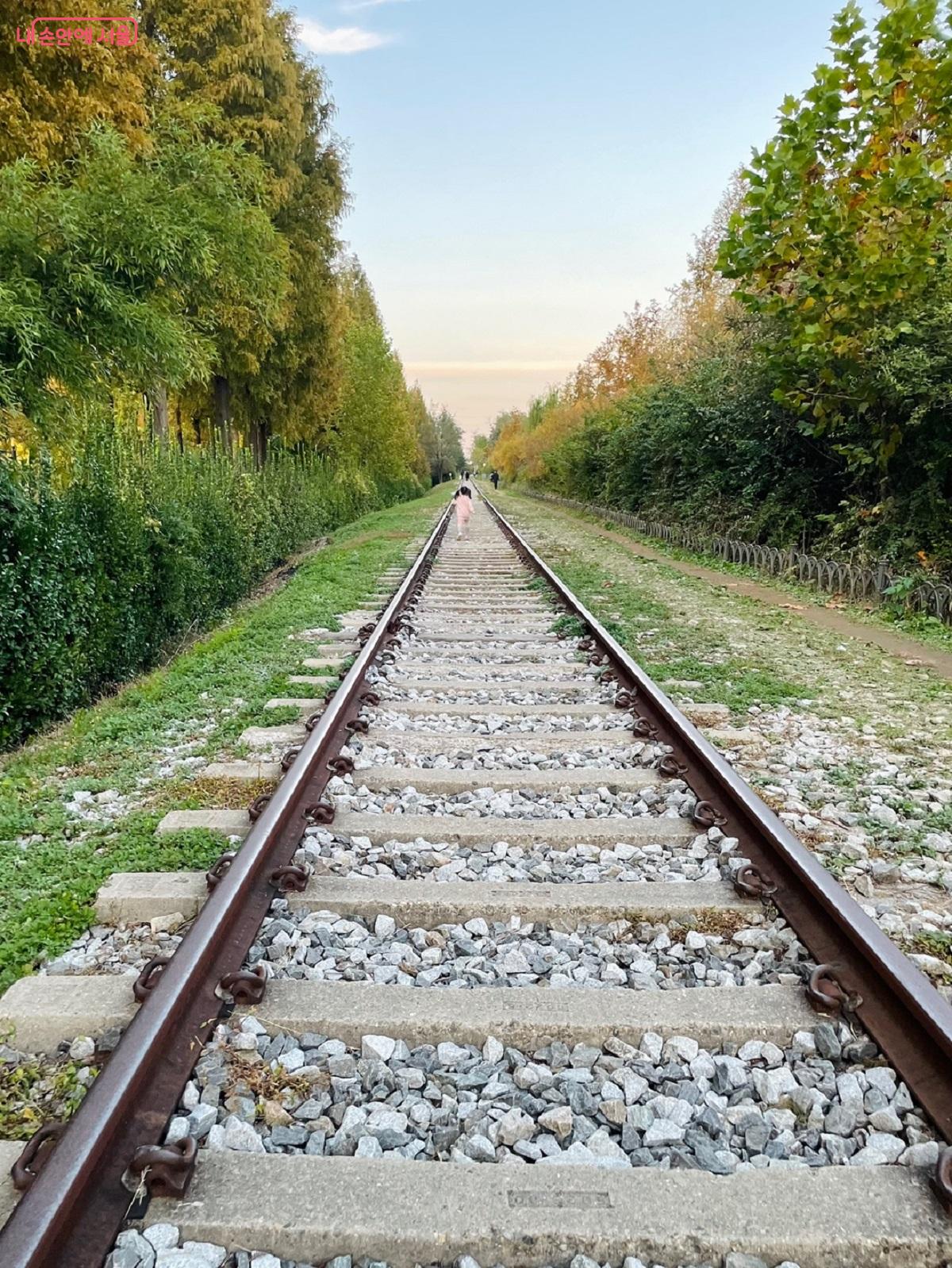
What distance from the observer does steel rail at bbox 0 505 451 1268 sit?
57.8 inches

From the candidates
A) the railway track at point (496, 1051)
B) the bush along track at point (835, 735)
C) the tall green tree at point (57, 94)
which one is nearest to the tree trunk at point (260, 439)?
the tall green tree at point (57, 94)

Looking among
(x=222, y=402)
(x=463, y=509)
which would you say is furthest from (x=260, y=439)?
(x=463, y=509)

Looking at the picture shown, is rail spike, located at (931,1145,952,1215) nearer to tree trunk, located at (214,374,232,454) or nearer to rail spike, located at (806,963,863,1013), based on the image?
rail spike, located at (806,963,863,1013)

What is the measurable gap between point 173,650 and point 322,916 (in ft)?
20.5

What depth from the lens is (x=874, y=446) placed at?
10531 mm

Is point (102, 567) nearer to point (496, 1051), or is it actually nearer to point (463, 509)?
point (496, 1051)

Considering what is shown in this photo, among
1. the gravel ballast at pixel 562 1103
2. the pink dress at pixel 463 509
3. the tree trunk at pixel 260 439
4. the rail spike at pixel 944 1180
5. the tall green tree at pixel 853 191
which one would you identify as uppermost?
the tall green tree at pixel 853 191

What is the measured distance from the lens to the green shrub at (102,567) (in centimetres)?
541

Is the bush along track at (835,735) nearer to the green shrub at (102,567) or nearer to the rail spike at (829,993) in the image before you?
the rail spike at (829,993)

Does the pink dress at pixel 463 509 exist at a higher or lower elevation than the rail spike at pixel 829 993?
higher

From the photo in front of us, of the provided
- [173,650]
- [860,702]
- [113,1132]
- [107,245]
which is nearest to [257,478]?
[173,650]

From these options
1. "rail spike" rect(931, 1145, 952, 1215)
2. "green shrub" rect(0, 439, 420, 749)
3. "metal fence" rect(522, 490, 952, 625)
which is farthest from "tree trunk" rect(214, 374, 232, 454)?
"rail spike" rect(931, 1145, 952, 1215)

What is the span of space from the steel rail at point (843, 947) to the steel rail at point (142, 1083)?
1.53 m

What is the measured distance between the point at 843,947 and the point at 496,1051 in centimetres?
100
